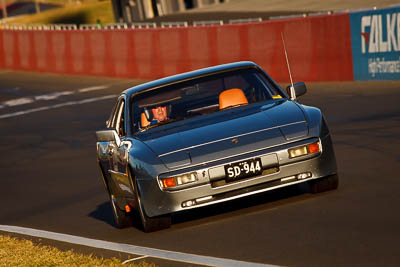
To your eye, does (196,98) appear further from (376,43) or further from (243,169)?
(376,43)

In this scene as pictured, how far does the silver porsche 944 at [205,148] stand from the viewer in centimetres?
820

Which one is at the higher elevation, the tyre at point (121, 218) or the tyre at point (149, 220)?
the tyre at point (149, 220)

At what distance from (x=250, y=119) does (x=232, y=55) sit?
1910 cm

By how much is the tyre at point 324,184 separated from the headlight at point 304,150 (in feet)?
1.67

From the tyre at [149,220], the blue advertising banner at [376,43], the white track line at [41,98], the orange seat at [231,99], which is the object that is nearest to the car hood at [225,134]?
the orange seat at [231,99]

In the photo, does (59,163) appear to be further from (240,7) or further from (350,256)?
(240,7)

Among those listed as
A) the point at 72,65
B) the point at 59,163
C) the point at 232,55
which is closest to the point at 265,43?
the point at 232,55

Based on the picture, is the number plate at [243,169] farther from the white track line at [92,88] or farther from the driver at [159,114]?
the white track line at [92,88]

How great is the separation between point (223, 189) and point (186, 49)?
2232 centimetres

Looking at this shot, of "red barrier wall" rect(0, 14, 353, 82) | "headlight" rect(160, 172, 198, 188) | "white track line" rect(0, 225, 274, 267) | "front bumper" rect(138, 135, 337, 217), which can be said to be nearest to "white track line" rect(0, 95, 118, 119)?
"red barrier wall" rect(0, 14, 353, 82)

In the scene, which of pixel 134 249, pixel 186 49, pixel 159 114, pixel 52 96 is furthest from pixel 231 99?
pixel 52 96

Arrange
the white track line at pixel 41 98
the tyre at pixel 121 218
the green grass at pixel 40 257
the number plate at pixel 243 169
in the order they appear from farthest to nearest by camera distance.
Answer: the white track line at pixel 41 98 → the tyre at pixel 121 218 → the number plate at pixel 243 169 → the green grass at pixel 40 257

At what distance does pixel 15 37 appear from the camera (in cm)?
4181

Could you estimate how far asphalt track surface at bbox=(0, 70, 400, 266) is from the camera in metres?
7.07
